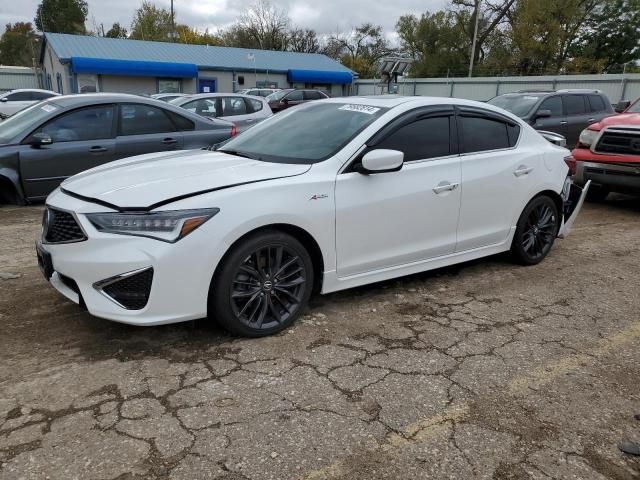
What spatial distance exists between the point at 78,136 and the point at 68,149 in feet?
0.89

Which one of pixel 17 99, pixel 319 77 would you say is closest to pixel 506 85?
pixel 319 77

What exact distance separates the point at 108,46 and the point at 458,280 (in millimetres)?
33343

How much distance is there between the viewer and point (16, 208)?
730cm

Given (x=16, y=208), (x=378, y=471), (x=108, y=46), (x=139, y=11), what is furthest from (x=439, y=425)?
(x=139, y=11)

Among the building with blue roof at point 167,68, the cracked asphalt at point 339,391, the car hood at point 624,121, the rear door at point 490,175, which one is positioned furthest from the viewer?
the building with blue roof at point 167,68

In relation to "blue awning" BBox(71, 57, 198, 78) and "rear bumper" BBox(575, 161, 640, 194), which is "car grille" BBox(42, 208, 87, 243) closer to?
"rear bumper" BBox(575, 161, 640, 194)

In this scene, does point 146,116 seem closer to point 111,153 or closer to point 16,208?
point 111,153

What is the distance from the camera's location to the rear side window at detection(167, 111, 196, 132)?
309 inches

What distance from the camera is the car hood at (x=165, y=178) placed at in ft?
10.7

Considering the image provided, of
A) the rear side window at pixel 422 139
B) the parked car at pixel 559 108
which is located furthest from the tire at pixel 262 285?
the parked car at pixel 559 108

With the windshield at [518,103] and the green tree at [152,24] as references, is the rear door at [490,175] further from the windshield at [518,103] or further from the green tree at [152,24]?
the green tree at [152,24]

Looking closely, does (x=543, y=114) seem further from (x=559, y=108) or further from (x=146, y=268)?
(x=146, y=268)

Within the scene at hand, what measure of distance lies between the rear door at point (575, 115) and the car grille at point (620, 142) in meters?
3.62

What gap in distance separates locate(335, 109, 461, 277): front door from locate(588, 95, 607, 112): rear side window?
30.2 ft
